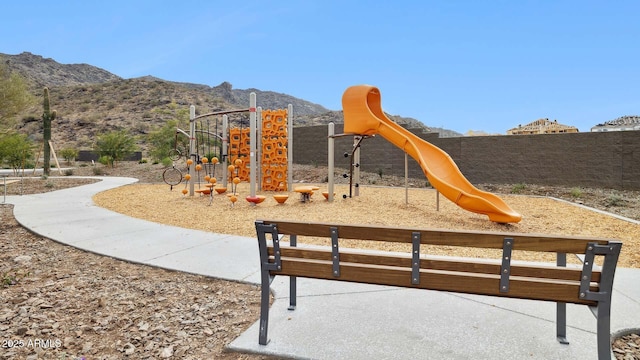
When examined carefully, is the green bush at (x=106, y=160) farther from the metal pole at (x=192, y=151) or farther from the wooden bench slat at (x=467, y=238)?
the wooden bench slat at (x=467, y=238)

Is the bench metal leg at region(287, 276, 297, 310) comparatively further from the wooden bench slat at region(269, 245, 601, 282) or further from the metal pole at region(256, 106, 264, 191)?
the metal pole at region(256, 106, 264, 191)

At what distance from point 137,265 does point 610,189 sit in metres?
15.8

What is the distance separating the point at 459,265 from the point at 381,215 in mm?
6085

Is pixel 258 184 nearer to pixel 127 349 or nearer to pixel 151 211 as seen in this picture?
pixel 151 211

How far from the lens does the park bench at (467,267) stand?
7.26 ft

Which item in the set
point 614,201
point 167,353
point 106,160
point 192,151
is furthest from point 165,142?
point 167,353

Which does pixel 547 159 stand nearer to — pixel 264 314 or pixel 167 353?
pixel 264 314

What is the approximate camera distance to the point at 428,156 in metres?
9.89

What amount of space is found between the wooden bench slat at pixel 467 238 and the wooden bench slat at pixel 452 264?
133mm

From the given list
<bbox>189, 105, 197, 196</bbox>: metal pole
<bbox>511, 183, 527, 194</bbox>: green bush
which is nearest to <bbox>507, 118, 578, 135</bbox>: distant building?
<bbox>511, 183, 527, 194</bbox>: green bush

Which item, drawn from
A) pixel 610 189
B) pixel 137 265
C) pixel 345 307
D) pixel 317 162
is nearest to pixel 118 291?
pixel 137 265

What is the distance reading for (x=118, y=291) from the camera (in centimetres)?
373

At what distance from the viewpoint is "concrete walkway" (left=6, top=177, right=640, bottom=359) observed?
99.3 inches

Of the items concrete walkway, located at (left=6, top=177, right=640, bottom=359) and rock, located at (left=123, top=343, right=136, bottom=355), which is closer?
concrete walkway, located at (left=6, top=177, right=640, bottom=359)
